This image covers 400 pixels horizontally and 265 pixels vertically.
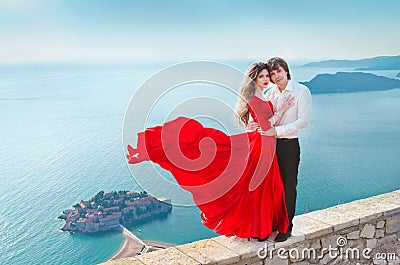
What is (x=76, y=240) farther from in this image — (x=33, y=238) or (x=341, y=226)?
(x=341, y=226)

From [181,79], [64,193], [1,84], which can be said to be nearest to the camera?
[181,79]

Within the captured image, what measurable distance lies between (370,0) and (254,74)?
113 feet

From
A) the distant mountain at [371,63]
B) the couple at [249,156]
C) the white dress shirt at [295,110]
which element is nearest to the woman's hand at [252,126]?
the couple at [249,156]

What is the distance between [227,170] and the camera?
6.92 ft

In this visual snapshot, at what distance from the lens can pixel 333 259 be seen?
249cm

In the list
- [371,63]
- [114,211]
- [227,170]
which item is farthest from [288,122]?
[371,63]

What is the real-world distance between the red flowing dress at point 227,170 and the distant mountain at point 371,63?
3207 centimetres

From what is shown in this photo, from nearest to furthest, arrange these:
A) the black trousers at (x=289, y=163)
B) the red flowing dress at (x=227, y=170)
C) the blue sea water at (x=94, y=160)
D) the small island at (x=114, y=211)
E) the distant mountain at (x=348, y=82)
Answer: the red flowing dress at (x=227, y=170)
the black trousers at (x=289, y=163)
the small island at (x=114, y=211)
the blue sea water at (x=94, y=160)
the distant mountain at (x=348, y=82)

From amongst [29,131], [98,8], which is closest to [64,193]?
[29,131]

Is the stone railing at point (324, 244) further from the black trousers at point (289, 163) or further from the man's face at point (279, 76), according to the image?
the man's face at point (279, 76)

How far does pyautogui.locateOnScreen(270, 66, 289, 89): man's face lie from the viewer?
2080 mm

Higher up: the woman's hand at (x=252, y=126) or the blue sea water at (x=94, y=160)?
the woman's hand at (x=252, y=126)

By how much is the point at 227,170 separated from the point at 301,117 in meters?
0.47

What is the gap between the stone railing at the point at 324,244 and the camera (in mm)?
2098
